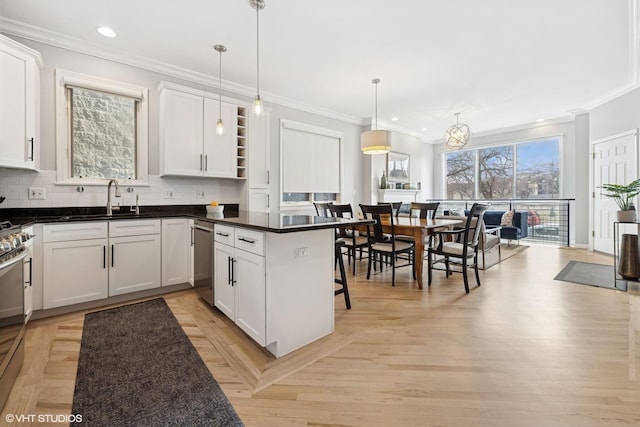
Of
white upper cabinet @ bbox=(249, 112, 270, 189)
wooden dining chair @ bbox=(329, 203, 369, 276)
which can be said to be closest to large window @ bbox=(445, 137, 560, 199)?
wooden dining chair @ bbox=(329, 203, 369, 276)

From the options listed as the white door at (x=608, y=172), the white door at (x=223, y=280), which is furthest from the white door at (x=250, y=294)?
the white door at (x=608, y=172)

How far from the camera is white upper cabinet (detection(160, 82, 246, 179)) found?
3.54m

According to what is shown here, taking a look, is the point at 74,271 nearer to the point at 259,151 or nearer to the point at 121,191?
the point at 121,191

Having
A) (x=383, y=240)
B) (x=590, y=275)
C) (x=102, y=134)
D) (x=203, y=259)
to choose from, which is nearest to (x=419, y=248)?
(x=383, y=240)

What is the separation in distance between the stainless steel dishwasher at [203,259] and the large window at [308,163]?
224 centimetres

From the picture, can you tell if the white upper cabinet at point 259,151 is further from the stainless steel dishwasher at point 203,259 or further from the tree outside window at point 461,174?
the tree outside window at point 461,174

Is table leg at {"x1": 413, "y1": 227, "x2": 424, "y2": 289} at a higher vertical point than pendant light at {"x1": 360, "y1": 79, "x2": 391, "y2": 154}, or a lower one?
lower

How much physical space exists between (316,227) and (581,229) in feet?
22.4

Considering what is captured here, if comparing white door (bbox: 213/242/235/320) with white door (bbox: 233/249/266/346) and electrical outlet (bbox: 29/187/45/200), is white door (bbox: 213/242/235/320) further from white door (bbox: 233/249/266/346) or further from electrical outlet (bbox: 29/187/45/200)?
electrical outlet (bbox: 29/187/45/200)

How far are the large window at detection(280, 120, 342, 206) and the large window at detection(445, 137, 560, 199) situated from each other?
431cm

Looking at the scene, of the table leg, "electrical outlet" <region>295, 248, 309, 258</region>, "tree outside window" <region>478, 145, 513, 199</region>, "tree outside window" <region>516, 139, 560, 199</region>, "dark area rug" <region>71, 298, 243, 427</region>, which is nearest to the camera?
"dark area rug" <region>71, 298, 243, 427</region>

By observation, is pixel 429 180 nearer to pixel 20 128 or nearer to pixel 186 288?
pixel 186 288

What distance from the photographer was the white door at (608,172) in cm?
473

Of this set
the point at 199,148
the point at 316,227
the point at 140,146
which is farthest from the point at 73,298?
the point at 316,227
